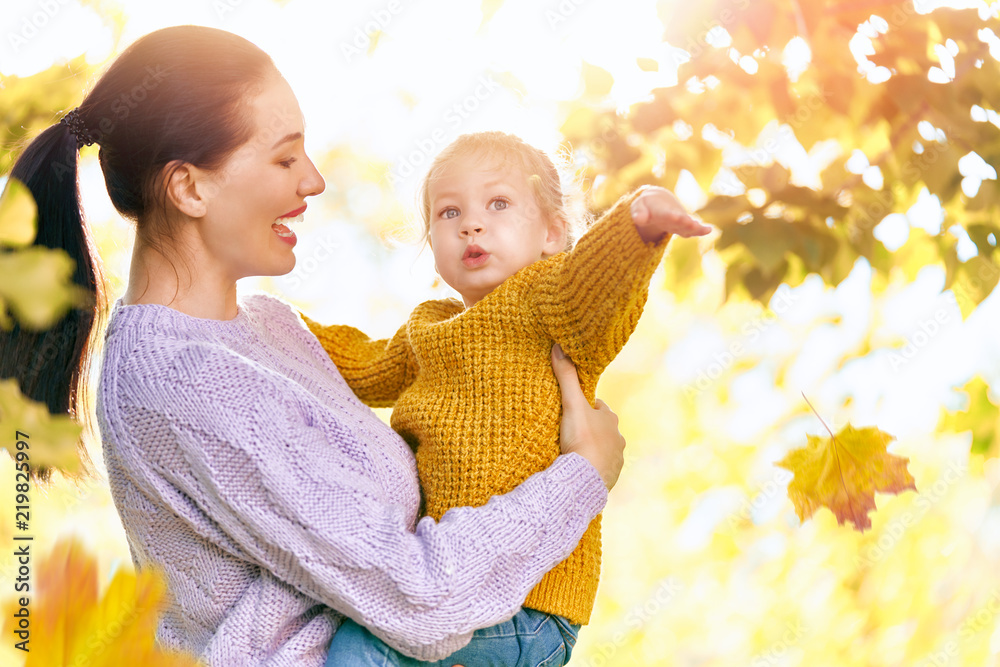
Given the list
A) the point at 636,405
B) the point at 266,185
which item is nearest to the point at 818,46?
the point at 266,185

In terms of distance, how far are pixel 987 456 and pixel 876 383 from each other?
0.31m

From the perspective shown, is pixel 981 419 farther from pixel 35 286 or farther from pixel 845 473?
pixel 35 286

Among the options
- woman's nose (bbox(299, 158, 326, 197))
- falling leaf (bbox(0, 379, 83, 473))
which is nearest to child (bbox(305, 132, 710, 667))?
woman's nose (bbox(299, 158, 326, 197))

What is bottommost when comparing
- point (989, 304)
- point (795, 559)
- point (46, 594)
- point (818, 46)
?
point (795, 559)

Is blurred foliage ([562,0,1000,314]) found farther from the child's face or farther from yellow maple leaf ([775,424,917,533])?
yellow maple leaf ([775,424,917,533])

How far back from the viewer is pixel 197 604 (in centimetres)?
112

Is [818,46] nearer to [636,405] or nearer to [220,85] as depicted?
[220,85]

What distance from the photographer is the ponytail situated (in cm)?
121

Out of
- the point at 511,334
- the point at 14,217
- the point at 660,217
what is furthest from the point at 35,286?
the point at 511,334

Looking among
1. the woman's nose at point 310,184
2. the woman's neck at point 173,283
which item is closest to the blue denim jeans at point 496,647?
the woman's neck at point 173,283

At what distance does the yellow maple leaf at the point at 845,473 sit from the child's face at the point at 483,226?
52cm

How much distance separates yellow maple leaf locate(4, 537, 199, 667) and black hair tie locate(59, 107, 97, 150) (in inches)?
36.4

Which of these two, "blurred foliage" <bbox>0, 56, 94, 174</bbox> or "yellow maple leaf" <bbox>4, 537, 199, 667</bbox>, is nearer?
"yellow maple leaf" <bbox>4, 537, 199, 667</bbox>

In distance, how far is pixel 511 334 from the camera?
4.17ft
